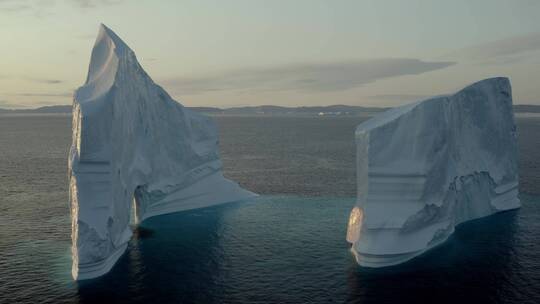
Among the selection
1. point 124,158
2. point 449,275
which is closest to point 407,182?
point 449,275

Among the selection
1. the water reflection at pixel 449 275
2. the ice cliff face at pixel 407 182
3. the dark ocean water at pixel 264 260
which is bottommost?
the water reflection at pixel 449 275

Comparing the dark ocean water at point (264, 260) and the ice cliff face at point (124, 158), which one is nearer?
the dark ocean water at point (264, 260)

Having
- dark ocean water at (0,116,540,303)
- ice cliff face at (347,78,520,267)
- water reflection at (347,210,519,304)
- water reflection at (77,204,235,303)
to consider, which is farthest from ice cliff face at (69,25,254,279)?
ice cliff face at (347,78,520,267)

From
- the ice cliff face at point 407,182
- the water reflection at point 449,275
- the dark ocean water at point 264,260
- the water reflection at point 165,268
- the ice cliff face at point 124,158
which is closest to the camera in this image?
the water reflection at point 449,275

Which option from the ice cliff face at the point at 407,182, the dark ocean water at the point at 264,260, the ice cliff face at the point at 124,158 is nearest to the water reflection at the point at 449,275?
the dark ocean water at the point at 264,260

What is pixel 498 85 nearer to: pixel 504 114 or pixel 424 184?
pixel 504 114

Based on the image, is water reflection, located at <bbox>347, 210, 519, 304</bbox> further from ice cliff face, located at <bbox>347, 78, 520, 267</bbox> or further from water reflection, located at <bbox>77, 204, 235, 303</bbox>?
water reflection, located at <bbox>77, 204, 235, 303</bbox>

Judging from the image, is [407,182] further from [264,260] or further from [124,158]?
[124,158]

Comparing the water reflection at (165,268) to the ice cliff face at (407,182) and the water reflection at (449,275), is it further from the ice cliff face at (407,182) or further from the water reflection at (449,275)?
the ice cliff face at (407,182)

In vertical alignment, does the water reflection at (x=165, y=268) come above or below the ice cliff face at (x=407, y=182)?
below
